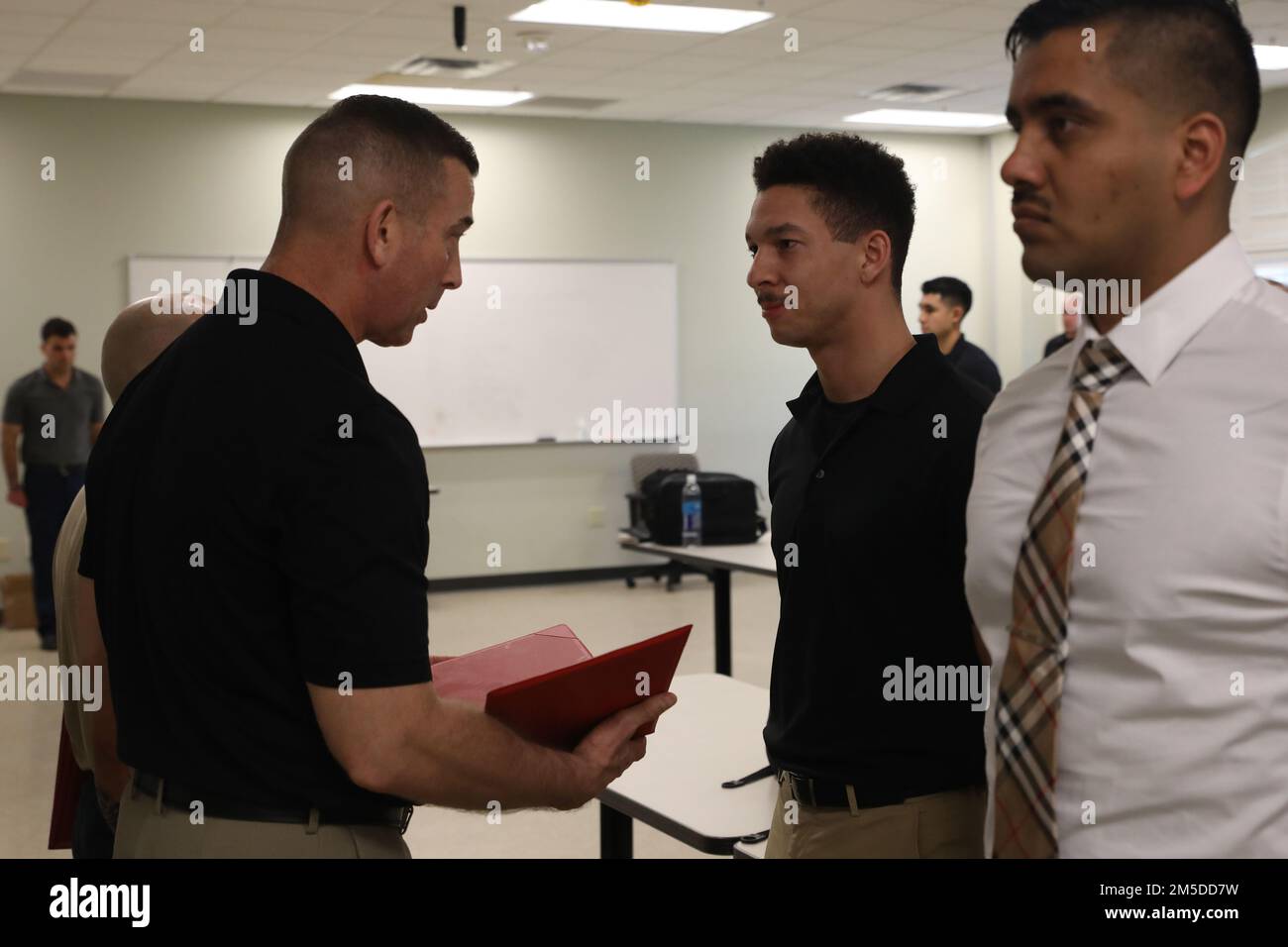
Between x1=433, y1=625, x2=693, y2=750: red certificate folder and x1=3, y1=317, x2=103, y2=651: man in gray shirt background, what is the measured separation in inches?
250

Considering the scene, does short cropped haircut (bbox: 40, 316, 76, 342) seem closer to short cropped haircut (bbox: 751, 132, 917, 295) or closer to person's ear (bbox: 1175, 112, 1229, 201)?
short cropped haircut (bbox: 751, 132, 917, 295)

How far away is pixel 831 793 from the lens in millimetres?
1797

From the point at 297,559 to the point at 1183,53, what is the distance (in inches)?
37.0

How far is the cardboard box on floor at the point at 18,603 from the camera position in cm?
785

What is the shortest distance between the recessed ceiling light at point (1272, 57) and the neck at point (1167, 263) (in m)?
7.08

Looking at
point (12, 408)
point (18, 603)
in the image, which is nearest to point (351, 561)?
point (12, 408)

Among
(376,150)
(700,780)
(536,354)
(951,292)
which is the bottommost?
(700,780)

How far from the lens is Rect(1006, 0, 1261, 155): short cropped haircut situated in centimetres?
117

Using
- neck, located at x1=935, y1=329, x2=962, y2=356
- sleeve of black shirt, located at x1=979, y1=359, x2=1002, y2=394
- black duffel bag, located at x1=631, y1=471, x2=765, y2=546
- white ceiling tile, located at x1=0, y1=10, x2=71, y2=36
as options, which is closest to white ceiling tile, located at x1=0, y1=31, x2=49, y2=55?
white ceiling tile, located at x1=0, y1=10, x2=71, y2=36

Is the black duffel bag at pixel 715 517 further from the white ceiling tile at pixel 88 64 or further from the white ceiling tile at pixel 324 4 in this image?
the white ceiling tile at pixel 88 64

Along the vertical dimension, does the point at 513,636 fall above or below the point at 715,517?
below

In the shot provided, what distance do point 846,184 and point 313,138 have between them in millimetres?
812

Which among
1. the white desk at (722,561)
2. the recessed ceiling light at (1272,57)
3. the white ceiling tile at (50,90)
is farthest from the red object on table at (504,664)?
the white ceiling tile at (50,90)

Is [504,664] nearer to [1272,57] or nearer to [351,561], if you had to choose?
[351,561]
